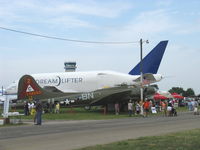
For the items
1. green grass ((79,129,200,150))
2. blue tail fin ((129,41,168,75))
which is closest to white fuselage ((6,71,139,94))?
blue tail fin ((129,41,168,75))

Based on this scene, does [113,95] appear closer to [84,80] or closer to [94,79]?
[94,79]

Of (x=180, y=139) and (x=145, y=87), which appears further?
(x=145, y=87)

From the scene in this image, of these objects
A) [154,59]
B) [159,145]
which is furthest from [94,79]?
[159,145]

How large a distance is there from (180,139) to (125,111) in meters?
27.2

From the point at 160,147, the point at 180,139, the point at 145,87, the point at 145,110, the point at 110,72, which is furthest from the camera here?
the point at 110,72

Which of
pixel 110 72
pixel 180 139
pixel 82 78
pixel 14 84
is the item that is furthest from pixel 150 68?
pixel 180 139

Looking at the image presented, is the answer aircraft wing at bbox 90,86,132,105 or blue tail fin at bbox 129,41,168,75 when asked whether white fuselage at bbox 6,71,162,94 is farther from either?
aircraft wing at bbox 90,86,132,105

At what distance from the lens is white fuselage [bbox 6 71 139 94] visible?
4153 centimetres

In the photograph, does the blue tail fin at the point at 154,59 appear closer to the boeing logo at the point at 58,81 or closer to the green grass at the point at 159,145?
the boeing logo at the point at 58,81

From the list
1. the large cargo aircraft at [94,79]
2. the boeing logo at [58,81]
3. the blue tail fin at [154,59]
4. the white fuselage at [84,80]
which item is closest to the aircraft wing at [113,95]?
the large cargo aircraft at [94,79]

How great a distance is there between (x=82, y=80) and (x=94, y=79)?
1.58 metres

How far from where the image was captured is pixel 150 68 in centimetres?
4331

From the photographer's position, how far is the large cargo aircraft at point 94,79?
1635 inches

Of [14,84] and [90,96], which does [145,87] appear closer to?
[90,96]
